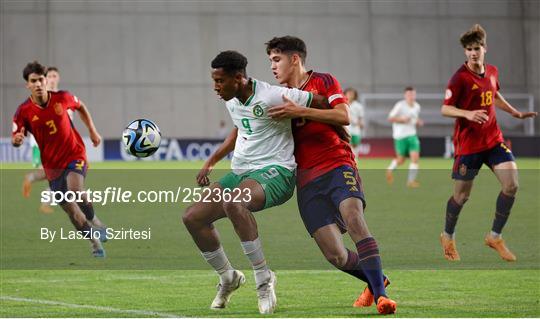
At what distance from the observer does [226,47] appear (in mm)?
45625

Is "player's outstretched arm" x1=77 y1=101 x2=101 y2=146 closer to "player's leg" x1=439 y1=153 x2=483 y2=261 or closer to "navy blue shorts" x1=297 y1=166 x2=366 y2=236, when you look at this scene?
"player's leg" x1=439 y1=153 x2=483 y2=261

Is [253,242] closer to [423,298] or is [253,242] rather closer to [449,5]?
[423,298]

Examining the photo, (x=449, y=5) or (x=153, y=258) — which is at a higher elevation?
(x=449, y=5)

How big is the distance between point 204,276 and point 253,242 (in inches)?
116

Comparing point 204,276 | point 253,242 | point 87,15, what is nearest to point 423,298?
point 253,242

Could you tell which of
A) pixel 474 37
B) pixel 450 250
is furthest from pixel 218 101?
pixel 474 37

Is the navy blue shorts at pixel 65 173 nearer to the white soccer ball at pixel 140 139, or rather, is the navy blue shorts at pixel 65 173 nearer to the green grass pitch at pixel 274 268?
the green grass pitch at pixel 274 268

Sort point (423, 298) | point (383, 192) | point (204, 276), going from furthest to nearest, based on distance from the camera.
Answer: point (383, 192) < point (204, 276) < point (423, 298)

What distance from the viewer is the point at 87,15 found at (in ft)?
145

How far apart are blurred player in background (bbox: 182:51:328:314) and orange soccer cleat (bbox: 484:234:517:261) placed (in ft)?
15.0

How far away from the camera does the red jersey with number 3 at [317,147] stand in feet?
26.8

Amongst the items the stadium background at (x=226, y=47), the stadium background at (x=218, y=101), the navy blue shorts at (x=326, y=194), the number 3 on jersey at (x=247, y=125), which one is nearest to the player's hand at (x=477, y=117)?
the stadium background at (x=218, y=101)

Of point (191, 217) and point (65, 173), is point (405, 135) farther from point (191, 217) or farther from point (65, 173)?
point (191, 217)

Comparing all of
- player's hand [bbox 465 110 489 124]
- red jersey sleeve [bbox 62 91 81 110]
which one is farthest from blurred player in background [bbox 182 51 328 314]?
red jersey sleeve [bbox 62 91 81 110]
